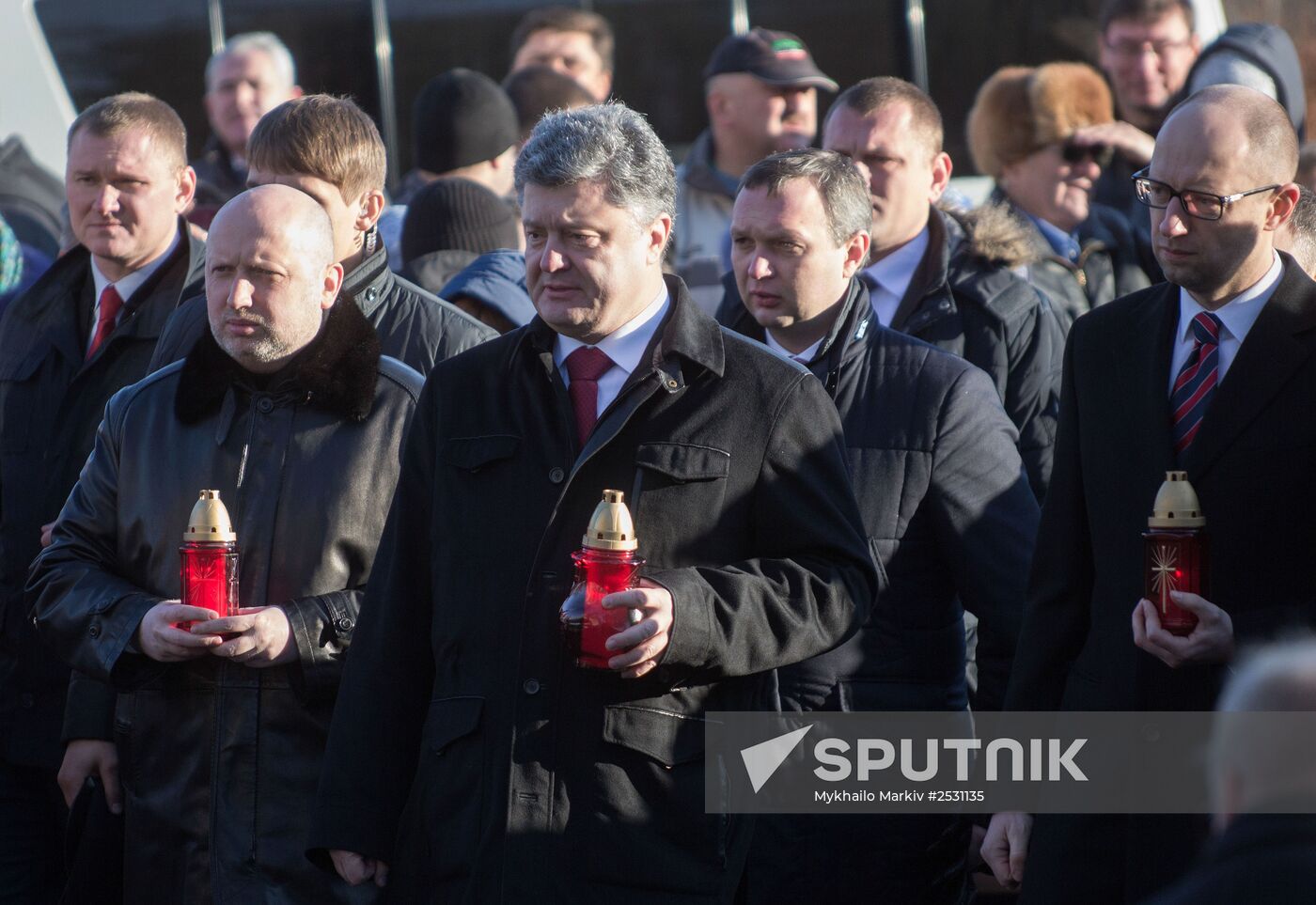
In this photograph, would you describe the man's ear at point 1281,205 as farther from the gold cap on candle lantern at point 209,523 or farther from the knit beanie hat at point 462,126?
the knit beanie hat at point 462,126

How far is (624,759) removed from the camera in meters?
3.57

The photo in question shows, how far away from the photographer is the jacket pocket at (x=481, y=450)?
3.75 m

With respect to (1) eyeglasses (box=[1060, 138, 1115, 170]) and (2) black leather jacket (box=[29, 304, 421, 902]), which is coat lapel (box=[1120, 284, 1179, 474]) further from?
(1) eyeglasses (box=[1060, 138, 1115, 170])

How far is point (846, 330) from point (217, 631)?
1.85m

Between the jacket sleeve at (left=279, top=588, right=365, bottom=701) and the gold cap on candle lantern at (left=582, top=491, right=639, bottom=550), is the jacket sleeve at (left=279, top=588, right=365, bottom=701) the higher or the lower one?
the lower one

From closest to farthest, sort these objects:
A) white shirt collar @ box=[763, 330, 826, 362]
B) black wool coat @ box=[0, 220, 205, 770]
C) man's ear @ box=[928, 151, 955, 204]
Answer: white shirt collar @ box=[763, 330, 826, 362] → black wool coat @ box=[0, 220, 205, 770] → man's ear @ box=[928, 151, 955, 204]

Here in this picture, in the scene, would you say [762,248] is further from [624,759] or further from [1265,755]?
[1265,755]

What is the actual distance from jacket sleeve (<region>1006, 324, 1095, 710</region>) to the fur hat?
3708 mm

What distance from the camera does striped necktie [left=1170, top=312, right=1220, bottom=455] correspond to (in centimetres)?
387

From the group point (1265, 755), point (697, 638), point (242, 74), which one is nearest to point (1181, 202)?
point (697, 638)

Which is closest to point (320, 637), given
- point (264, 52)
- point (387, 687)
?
point (387, 687)

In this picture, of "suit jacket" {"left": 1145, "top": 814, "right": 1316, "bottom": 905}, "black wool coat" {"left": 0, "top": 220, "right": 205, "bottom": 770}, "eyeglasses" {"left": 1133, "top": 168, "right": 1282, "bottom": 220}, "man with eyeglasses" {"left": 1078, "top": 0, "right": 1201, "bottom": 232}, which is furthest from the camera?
"man with eyeglasses" {"left": 1078, "top": 0, "right": 1201, "bottom": 232}

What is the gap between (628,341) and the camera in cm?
383

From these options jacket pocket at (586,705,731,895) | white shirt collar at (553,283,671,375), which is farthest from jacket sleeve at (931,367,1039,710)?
jacket pocket at (586,705,731,895)
